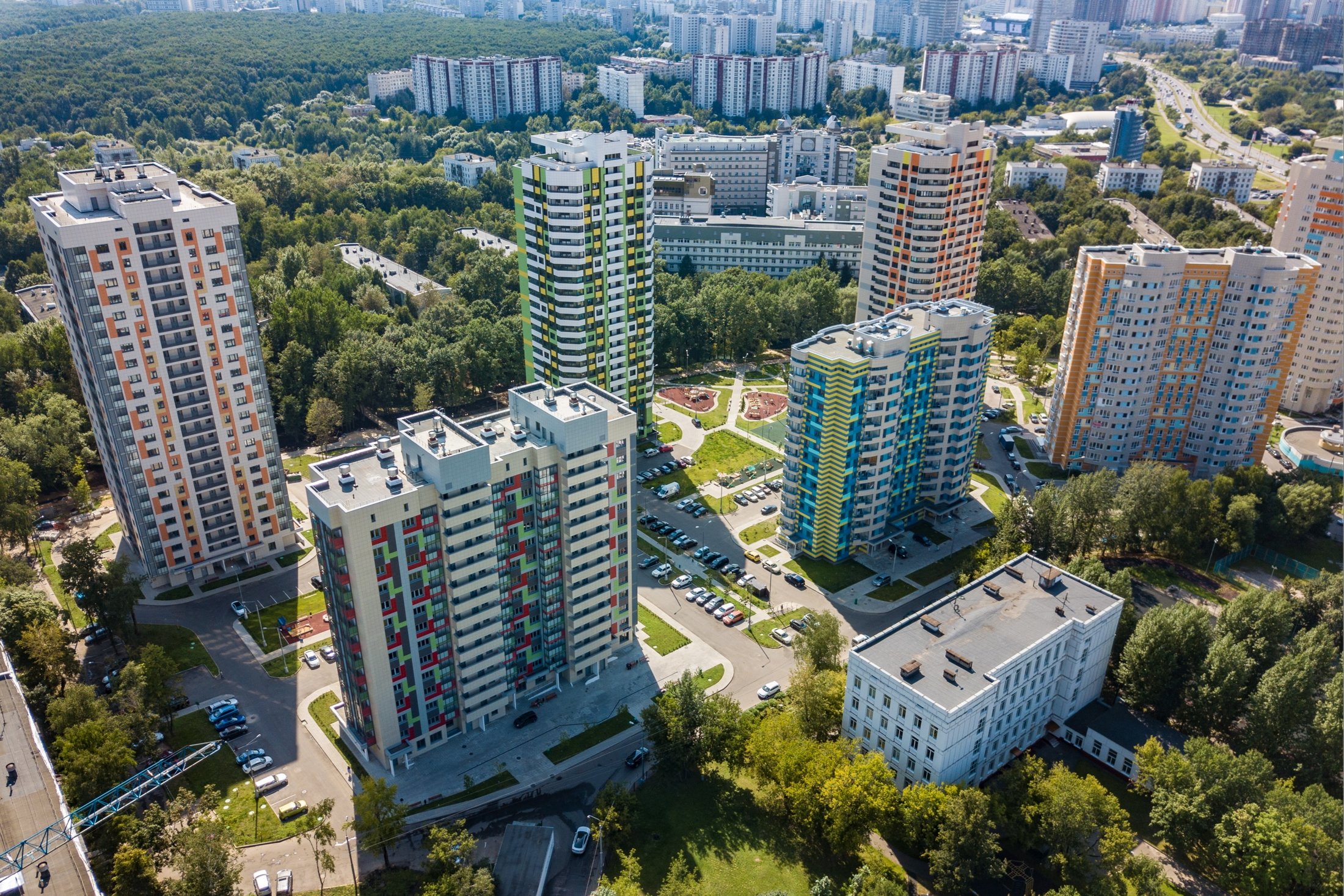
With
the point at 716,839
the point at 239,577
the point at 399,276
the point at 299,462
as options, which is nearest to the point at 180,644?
the point at 239,577

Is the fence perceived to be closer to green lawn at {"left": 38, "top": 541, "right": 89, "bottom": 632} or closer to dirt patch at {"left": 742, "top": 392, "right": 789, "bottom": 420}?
dirt patch at {"left": 742, "top": 392, "right": 789, "bottom": 420}

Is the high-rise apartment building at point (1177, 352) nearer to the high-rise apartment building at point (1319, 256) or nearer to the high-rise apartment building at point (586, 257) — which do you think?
the high-rise apartment building at point (1319, 256)

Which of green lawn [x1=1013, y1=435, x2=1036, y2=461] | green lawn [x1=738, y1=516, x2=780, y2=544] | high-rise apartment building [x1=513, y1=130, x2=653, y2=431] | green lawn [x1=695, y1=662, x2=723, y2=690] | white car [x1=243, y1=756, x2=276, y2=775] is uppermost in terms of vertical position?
high-rise apartment building [x1=513, y1=130, x2=653, y2=431]

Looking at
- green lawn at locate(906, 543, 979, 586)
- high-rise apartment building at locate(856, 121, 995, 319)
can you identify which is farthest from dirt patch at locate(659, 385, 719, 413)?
green lawn at locate(906, 543, 979, 586)

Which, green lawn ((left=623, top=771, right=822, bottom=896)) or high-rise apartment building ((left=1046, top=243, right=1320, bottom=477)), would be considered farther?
high-rise apartment building ((left=1046, top=243, right=1320, bottom=477))

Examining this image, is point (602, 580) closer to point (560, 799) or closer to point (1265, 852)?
point (560, 799)

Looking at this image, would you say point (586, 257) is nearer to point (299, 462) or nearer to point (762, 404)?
point (762, 404)
